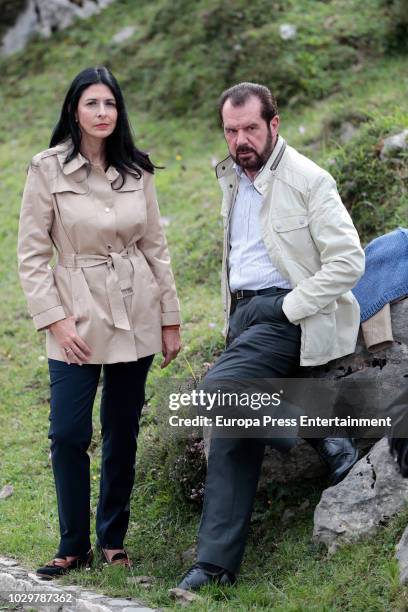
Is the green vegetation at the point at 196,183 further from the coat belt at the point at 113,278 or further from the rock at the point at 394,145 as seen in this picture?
the coat belt at the point at 113,278

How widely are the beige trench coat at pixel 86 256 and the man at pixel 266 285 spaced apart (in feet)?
1.48

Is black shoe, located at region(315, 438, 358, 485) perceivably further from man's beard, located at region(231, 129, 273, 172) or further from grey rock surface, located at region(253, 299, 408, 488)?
man's beard, located at region(231, 129, 273, 172)

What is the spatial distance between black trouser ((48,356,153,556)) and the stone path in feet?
0.70

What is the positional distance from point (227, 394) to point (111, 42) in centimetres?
979

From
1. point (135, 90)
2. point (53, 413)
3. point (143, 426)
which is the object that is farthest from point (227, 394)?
point (135, 90)

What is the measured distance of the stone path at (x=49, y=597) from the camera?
423 cm

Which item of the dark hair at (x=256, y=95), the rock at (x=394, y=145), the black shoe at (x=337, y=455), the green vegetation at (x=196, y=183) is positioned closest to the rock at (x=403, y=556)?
the green vegetation at (x=196, y=183)

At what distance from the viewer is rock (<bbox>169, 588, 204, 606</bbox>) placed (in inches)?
159

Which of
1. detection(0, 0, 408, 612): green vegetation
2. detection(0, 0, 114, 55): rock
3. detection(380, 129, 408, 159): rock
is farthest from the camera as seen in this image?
detection(0, 0, 114, 55): rock

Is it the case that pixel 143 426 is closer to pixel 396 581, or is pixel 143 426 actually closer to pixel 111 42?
pixel 396 581

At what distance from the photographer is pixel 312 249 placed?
4.52 meters

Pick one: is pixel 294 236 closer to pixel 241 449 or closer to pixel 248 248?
pixel 248 248

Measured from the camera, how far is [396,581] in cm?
386

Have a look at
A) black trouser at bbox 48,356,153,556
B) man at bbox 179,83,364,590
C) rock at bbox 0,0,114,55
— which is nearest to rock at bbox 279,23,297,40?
rock at bbox 0,0,114,55
